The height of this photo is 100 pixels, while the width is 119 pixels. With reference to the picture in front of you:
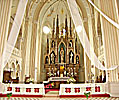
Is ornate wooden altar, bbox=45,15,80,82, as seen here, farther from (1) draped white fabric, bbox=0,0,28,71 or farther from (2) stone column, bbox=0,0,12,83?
(1) draped white fabric, bbox=0,0,28,71

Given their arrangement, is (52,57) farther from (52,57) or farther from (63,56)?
(63,56)

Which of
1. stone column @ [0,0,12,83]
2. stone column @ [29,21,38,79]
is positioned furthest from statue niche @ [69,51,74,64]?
stone column @ [0,0,12,83]

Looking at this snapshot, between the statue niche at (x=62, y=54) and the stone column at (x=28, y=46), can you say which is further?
the statue niche at (x=62, y=54)

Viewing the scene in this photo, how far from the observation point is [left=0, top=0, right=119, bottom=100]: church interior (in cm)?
713

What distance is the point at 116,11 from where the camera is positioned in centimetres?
747

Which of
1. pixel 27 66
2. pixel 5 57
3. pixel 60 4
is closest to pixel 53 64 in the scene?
pixel 27 66

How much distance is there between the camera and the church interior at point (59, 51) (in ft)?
23.4

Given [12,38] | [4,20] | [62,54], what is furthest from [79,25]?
[62,54]

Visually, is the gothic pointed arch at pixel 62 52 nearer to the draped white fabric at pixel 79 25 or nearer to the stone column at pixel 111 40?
the stone column at pixel 111 40

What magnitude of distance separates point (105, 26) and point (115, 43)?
1216mm

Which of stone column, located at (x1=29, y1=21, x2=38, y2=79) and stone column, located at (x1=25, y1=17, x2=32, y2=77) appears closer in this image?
stone column, located at (x1=25, y1=17, x2=32, y2=77)

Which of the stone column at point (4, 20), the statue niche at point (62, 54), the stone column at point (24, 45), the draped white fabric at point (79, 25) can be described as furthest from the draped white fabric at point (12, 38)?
the statue niche at point (62, 54)

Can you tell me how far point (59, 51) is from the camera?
17000mm

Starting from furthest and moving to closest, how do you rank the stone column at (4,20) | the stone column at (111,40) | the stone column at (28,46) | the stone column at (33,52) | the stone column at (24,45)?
the stone column at (33,52), the stone column at (28,46), the stone column at (24,45), the stone column at (4,20), the stone column at (111,40)
